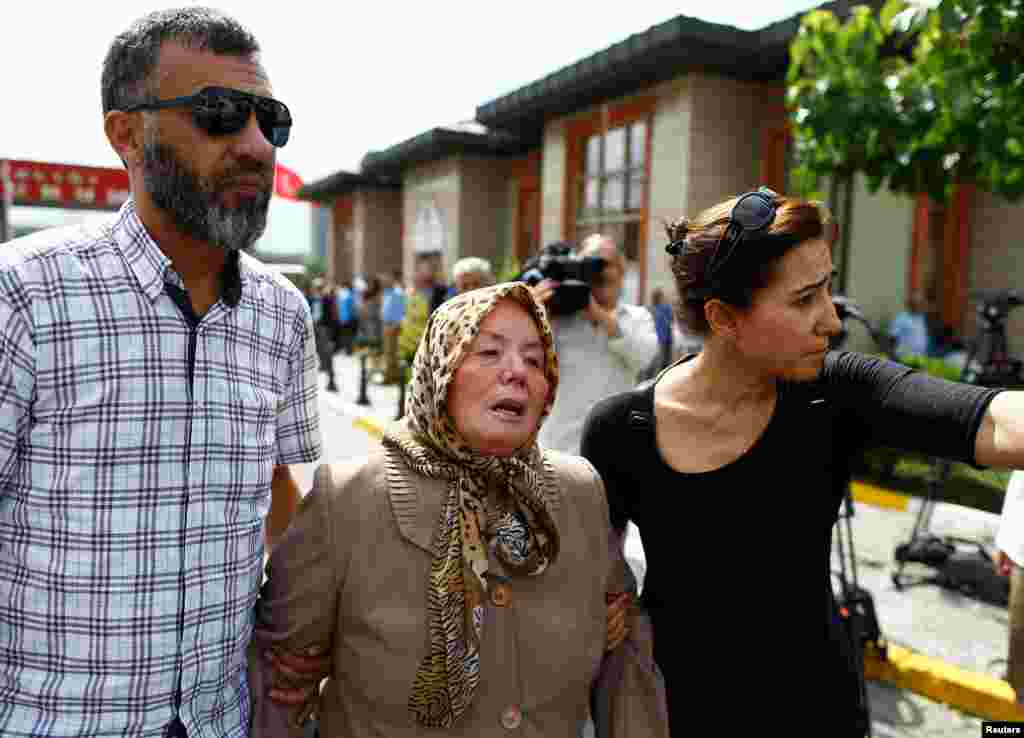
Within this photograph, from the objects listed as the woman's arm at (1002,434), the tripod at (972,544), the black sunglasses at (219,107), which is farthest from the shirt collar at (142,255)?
the tripod at (972,544)

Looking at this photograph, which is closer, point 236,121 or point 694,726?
point 236,121

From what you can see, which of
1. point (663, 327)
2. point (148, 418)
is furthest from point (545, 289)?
point (663, 327)

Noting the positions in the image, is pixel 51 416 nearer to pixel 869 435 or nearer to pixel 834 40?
pixel 869 435


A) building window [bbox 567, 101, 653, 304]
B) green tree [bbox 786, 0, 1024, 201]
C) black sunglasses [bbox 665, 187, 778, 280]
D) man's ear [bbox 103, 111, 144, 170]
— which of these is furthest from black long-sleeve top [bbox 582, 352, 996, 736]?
building window [bbox 567, 101, 653, 304]

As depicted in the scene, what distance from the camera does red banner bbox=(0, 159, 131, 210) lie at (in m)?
23.0

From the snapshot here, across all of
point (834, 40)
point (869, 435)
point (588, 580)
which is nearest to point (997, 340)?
point (834, 40)

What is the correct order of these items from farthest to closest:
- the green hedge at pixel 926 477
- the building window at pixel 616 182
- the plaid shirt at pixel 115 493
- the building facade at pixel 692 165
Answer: the building window at pixel 616 182, the building facade at pixel 692 165, the green hedge at pixel 926 477, the plaid shirt at pixel 115 493

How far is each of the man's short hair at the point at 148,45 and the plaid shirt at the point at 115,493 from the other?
0.23 meters

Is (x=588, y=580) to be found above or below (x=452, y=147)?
below

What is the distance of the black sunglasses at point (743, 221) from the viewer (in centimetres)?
195

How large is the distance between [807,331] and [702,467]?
413mm

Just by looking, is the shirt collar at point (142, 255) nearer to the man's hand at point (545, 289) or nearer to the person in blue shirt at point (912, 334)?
the man's hand at point (545, 289)

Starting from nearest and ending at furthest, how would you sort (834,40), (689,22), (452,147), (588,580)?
(588,580) → (834,40) → (689,22) → (452,147)

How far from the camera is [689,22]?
1246 centimetres
